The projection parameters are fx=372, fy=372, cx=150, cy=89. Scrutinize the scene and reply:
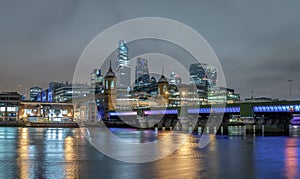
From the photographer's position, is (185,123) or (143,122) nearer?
(185,123)

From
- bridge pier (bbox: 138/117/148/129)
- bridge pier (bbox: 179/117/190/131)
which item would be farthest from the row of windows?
bridge pier (bbox: 138/117/148/129)

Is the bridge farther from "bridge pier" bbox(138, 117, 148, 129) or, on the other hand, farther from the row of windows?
"bridge pier" bbox(138, 117, 148, 129)

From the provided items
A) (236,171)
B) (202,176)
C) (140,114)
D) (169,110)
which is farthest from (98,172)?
(140,114)

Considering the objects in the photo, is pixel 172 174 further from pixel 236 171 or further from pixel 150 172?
pixel 236 171

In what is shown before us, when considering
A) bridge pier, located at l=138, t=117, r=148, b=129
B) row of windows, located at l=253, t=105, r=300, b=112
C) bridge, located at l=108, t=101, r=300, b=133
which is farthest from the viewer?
bridge pier, located at l=138, t=117, r=148, b=129

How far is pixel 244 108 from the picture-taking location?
119 meters

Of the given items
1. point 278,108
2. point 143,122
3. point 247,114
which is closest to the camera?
point 278,108

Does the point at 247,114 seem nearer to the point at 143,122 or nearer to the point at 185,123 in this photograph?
the point at 185,123

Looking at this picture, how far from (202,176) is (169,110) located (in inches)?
5060

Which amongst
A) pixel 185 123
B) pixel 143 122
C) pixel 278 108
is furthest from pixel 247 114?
pixel 143 122

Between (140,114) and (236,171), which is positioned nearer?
(236,171)

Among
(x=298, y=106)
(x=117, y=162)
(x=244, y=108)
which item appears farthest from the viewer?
(x=244, y=108)

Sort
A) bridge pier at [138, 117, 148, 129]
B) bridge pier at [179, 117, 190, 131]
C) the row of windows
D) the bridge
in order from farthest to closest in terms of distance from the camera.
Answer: bridge pier at [138, 117, 148, 129], bridge pier at [179, 117, 190, 131], the bridge, the row of windows

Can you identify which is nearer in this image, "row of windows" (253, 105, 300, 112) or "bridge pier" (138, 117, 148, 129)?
"row of windows" (253, 105, 300, 112)
